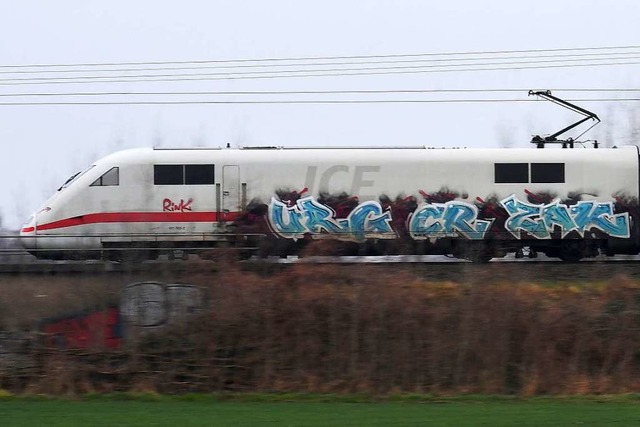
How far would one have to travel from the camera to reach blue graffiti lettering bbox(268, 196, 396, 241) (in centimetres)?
2392

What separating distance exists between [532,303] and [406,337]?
2.58 metres

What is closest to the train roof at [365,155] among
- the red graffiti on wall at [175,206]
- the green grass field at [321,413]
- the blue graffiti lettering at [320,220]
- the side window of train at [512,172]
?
the side window of train at [512,172]

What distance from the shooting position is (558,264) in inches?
821

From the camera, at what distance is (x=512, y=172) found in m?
24.2

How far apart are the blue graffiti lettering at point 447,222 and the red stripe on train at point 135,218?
5.04 m

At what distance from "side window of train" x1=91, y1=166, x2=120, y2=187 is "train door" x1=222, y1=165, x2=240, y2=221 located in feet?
9.88

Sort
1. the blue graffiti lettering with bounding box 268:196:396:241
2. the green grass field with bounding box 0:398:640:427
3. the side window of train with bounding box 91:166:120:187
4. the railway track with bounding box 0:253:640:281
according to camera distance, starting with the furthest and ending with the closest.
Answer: the side window of train with bounding box 91:166:120:187, the blue graffiti lettering with bounding box 268:196:396:241, the railway track with bounding box 0:253:640:281, the green grass field with bounding box 0:398:640:427

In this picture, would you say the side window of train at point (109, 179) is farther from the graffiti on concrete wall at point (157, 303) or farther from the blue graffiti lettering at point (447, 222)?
the blue graffiti lettering at point (447, 222)

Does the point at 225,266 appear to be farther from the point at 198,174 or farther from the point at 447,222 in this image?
the point at 447,222

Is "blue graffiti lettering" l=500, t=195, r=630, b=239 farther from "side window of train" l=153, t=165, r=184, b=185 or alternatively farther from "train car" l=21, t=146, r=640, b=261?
"side window of train" l=153, t=165, r=184, b=185

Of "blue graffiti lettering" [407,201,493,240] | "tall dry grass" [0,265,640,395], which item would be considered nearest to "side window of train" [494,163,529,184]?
"blue graffiti lettering" [407,201,493,240]

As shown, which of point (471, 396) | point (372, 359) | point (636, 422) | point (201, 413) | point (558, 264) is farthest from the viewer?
point (558, 264)

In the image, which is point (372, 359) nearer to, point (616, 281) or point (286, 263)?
point (286, 263)

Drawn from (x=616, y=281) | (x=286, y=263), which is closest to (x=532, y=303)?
(x=616, y=281)
